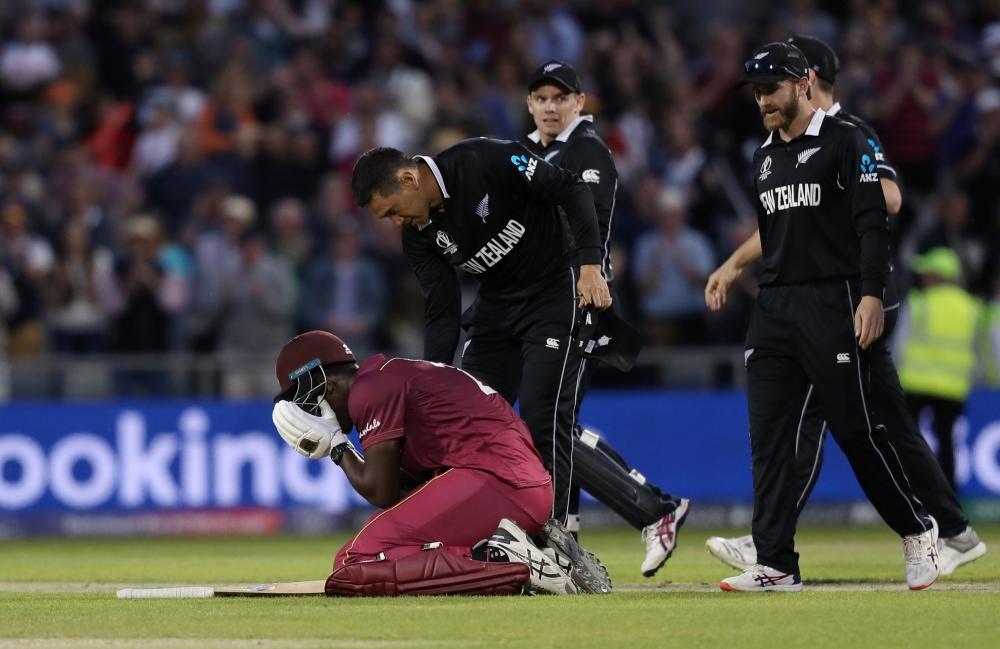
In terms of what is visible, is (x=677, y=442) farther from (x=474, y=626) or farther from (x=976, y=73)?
(x=474, y=626)

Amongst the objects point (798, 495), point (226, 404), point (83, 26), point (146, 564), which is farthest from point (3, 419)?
point (798, 495)

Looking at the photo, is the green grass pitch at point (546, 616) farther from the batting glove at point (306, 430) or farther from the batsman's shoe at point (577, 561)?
the batting glove at point (306, 430)

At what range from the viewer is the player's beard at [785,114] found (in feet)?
27.6

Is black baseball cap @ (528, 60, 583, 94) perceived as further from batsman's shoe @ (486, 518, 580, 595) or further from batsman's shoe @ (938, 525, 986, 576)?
batsman's shoe @ (938, 525, 986, 576)

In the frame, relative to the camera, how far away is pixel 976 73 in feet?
60.8

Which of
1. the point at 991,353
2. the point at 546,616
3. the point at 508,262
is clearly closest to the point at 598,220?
the point at 508,262

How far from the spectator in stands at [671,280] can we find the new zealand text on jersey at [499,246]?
25.1 ft

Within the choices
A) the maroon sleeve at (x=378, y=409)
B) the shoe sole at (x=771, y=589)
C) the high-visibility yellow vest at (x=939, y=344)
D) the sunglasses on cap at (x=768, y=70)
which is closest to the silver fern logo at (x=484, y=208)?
the maroon sleeve at (x=378, y=409)

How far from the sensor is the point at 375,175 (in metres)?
8.46

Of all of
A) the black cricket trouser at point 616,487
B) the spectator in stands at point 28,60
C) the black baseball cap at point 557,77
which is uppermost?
the spectator in stands at point 28,60

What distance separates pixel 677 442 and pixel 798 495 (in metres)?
7.47

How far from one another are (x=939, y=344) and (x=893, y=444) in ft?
17.9

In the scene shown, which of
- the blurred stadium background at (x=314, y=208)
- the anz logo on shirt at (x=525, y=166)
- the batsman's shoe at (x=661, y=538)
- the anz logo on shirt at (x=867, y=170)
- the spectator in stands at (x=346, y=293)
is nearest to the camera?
the anz logo on shirt at (x=867, y=170)

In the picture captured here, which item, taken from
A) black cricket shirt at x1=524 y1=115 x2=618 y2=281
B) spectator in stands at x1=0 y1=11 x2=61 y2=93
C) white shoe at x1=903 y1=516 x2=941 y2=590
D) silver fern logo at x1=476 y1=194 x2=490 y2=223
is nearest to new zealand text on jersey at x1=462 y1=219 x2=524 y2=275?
silver fern logo at x1=476 y1=194 x2=490 y2=223
